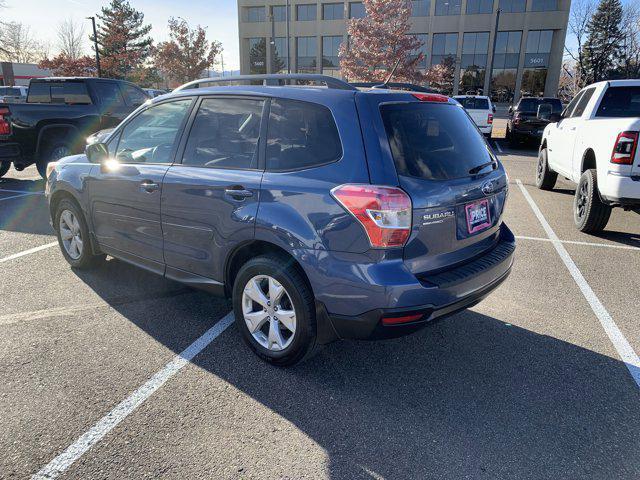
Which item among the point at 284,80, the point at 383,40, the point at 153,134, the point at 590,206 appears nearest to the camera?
the point at 284,80

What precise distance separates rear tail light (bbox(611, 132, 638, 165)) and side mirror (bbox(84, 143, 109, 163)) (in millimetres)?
5475

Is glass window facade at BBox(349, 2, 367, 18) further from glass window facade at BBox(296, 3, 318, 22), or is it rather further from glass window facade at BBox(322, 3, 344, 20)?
glass window facade at BBox(296, 3, 318, 22)

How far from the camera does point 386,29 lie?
28.9 metres

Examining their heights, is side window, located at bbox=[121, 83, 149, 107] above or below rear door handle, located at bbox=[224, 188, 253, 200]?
above

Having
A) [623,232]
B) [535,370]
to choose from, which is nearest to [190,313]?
[535,370]

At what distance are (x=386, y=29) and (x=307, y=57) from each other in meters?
25.6

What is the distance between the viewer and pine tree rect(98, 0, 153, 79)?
48.3 m

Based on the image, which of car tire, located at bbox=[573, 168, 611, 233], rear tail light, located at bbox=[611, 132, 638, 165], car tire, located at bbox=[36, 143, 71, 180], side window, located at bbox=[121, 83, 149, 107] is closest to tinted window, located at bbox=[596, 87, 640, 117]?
car tire, located at bbox=[573, 168, 611, 233]

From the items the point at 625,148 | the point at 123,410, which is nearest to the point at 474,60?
the point at 625,148

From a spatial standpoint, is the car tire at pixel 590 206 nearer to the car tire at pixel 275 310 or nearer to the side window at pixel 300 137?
the side window at pixel 300 137

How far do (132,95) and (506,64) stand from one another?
44.8m

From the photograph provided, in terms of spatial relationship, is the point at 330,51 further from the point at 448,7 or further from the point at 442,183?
the point at 442,183

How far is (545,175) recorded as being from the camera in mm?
9297

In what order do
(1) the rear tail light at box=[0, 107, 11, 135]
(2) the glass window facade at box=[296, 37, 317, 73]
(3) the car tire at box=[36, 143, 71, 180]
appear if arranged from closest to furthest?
(1) the rear tail light at box=[0, 107, 11, 135]
(3) the car tire at box=[36, 143, 71, 180]
(2) the glass window facade at box=[296, 37, 317, 73]
